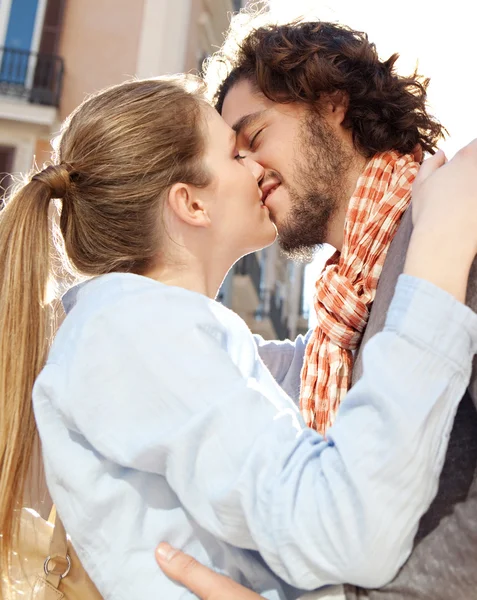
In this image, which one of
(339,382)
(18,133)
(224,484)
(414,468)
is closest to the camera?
(414,468)

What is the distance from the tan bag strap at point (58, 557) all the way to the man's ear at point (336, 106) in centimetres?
193

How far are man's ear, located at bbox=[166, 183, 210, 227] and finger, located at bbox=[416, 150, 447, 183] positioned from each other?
68 centimetres

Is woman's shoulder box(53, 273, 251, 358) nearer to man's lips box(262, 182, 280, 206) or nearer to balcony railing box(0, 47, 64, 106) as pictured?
man's lips box(262, 182, 280, 206)

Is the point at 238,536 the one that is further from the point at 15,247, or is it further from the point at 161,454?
the point at 15,247

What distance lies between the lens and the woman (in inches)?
57.7

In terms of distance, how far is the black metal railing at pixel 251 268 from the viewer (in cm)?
1557

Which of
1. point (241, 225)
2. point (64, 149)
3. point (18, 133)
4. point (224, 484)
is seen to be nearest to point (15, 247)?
point (64, 149)

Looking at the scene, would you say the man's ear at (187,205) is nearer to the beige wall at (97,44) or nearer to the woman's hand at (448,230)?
the woman's hand at (448,230)

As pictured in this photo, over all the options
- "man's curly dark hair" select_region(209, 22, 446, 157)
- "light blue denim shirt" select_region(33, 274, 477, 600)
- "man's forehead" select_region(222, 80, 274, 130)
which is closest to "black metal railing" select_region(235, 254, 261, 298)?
"man's curly dark hair" select_region(209, 22, 446, 157)

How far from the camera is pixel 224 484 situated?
1545 mm

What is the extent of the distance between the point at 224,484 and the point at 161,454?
0.48ft

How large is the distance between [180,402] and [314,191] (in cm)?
154

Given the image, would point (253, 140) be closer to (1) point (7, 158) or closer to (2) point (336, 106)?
(2) point (336, 106)

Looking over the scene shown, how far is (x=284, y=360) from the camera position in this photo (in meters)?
2.88
